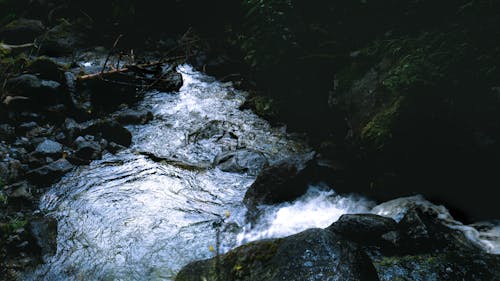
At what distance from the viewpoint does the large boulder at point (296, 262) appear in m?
3.26

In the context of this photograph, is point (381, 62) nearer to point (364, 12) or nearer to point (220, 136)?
point (364, 12)

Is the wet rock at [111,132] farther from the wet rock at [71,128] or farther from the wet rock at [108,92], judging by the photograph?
the wet rock at [108,92]

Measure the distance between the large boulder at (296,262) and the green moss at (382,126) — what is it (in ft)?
6.77

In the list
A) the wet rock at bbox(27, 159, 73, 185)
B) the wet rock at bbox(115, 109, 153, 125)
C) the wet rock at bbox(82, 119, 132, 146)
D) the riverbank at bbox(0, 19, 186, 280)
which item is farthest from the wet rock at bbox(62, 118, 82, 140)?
the wet rock at bbox(27, 159, 73, 185)

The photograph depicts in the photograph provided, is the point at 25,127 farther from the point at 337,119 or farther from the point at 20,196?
the point at 337,119

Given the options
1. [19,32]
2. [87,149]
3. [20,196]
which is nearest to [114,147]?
[87,149]

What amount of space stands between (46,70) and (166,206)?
4771mm

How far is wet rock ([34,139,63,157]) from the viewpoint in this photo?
21.4 ft

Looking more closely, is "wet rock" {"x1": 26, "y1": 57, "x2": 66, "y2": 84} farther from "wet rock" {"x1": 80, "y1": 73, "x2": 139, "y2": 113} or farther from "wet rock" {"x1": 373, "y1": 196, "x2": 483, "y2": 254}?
"wet rock" {"x1": 373, "y1": 196, "x2": 483, "y2": 254}

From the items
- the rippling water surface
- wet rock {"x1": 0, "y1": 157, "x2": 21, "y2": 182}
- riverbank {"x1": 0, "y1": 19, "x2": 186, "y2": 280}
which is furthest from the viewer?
wet rock {"x1": 0, "y1": 157, "x2": 21, "y2": 182}

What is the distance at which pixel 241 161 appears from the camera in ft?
21.7

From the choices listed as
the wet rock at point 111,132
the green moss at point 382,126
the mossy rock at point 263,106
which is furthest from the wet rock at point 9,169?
the green moss at point 382,126

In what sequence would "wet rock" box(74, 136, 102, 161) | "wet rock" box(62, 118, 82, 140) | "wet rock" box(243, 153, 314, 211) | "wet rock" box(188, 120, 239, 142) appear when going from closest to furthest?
"wet rock" box(243, 153, 314, 211)
"wet rock" box(74, 136, 102, 161)
"wet rock" box(62, 118, 82, 140)
"wet rock" box(188, 120, 239, 142)

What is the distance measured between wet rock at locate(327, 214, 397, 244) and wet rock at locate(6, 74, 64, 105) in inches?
252
